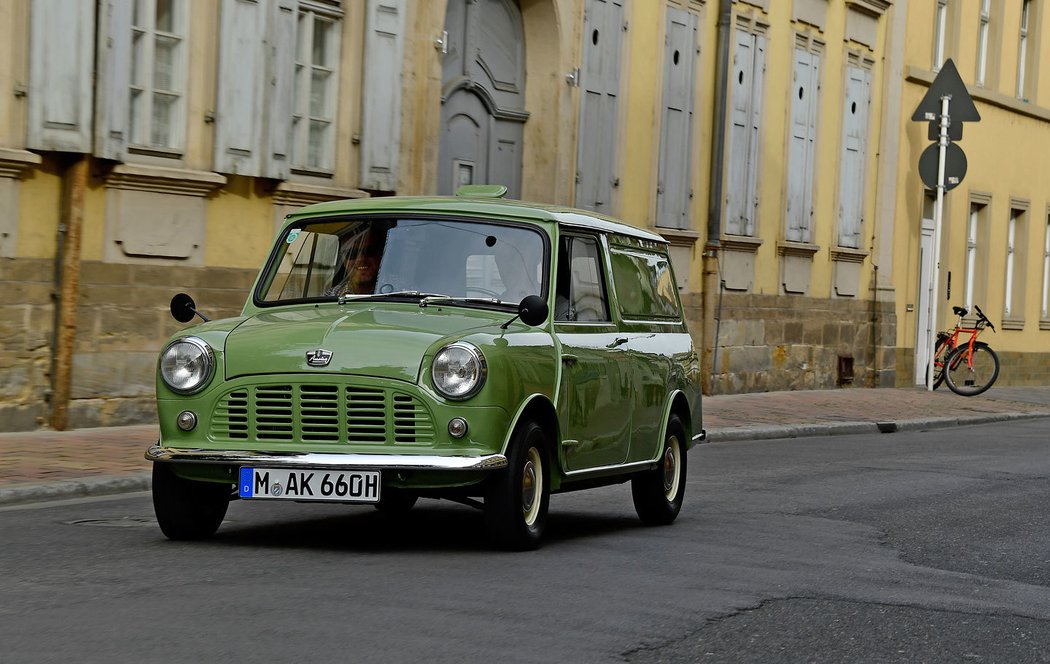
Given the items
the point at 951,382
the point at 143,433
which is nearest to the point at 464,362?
the point at 143,433

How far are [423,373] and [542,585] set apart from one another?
1176 mm

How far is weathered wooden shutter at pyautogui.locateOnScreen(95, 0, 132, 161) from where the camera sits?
50.0 ft

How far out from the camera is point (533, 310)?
874 centimetres

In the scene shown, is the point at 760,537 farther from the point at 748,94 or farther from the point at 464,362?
the point at 748,94

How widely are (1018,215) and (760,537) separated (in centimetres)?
2834

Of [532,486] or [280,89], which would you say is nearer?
[532,486]

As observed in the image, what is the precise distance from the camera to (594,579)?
790 centimetres

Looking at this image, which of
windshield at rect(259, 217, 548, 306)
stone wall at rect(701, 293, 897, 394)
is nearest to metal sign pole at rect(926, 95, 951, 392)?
stone wall at rect(701, 293, 897, 394)

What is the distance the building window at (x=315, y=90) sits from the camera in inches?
710

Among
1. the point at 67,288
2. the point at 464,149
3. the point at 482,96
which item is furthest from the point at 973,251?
the point at 67,288

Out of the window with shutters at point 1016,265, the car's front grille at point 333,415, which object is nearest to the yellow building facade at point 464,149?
the window with shutters at point 1016,265

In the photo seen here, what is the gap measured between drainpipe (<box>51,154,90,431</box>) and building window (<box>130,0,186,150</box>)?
3.06 ft

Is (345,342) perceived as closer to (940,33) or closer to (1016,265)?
(940,33)

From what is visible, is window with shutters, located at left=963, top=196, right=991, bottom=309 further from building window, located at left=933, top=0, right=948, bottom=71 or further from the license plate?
the license plate
